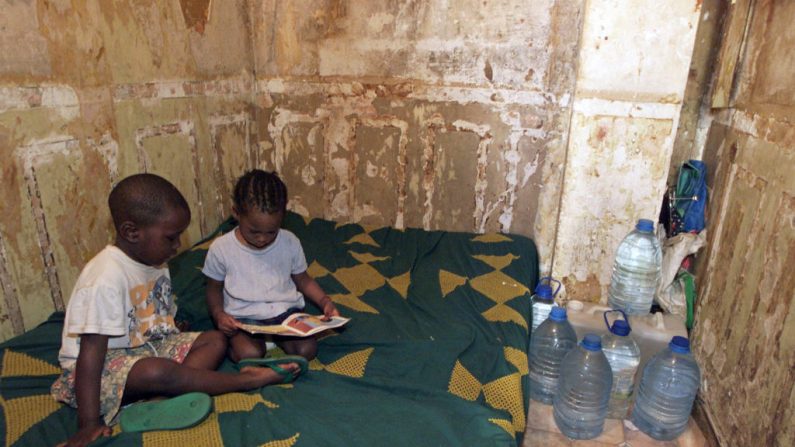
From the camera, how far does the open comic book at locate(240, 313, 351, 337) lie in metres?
1.61

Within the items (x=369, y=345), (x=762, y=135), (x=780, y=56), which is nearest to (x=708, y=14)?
(x=780, y=56)

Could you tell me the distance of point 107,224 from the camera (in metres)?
2.06

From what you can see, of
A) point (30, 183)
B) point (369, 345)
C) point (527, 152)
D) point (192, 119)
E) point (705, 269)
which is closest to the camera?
point (30, 183)

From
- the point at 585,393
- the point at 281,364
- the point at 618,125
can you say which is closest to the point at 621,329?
the point at 585,393

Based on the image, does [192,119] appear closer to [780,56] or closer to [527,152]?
[527,152]

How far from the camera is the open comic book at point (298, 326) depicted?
161 centimetres

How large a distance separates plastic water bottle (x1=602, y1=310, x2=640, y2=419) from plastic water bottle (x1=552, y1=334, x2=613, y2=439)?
98 mm

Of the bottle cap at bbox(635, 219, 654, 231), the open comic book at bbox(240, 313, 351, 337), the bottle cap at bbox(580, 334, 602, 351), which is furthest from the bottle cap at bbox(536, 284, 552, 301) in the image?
the open comic book at bbox(240, 313, 351, 337)

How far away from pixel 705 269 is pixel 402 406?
177 centimetres

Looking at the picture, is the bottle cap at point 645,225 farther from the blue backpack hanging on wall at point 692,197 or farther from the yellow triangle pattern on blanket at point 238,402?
the yellow triangle pattern on blanket at point 238,402

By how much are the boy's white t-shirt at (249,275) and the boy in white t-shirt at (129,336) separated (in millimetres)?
273

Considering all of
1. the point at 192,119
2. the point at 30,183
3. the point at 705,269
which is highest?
the point at 192,119

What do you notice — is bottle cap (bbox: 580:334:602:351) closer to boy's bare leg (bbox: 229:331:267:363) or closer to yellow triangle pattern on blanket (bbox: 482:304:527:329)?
yellow triangle pattern on blanket (bbox: 482:304:527:329)

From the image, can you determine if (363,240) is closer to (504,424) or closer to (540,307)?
(540,307)
